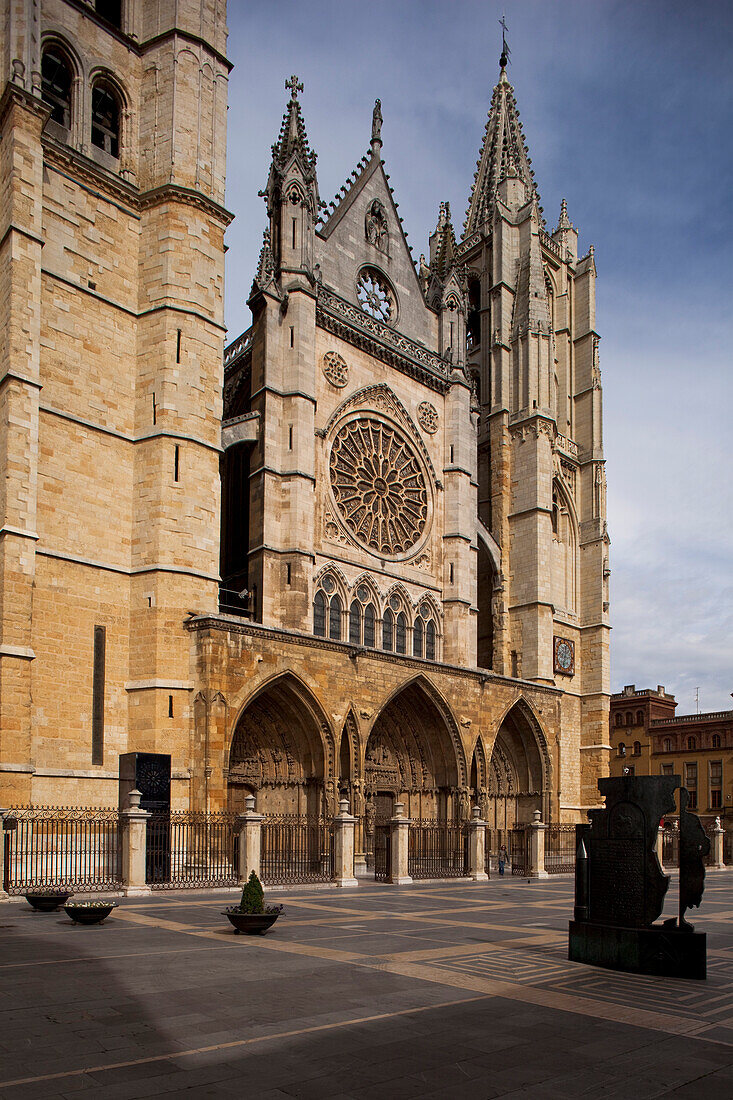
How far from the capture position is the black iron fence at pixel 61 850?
16469 mm

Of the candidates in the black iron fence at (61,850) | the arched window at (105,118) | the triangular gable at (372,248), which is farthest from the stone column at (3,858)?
the triangular gable at (372,248)

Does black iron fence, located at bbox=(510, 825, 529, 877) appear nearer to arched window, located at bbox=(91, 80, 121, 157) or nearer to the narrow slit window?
the narrow slit window

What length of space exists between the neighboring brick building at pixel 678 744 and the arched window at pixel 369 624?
96.6ft

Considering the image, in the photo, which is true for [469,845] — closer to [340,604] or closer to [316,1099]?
[340,604]

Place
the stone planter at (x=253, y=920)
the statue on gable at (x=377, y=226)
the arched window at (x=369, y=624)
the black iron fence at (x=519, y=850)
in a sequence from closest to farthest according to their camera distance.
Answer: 1. the stone planter at (x=253, y=920)
2. the black iron fence at (x=519, y=850)
3. the arched window at (x=369, y=624)
4. the statue on gable at (x=377, y=226)

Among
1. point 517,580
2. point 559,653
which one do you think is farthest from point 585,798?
point 517,580

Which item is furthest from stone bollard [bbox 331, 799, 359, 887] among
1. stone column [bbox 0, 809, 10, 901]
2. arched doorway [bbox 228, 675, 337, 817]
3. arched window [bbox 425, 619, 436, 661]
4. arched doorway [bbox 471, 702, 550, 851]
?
arched doorway [bbox 471, 702, 550, 851]

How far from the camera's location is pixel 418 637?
96.2 feet

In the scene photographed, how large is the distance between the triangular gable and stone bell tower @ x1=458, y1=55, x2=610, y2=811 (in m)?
5.25

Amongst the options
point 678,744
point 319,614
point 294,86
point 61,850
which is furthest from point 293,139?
point 678,744

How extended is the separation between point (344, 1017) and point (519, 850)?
68.5ft

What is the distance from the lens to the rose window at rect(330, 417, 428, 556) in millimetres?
28016

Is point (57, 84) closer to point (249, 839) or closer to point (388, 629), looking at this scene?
point (388, 629)

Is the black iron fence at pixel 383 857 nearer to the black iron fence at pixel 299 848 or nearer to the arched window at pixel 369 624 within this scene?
the black iron fence at pixel 299 848
